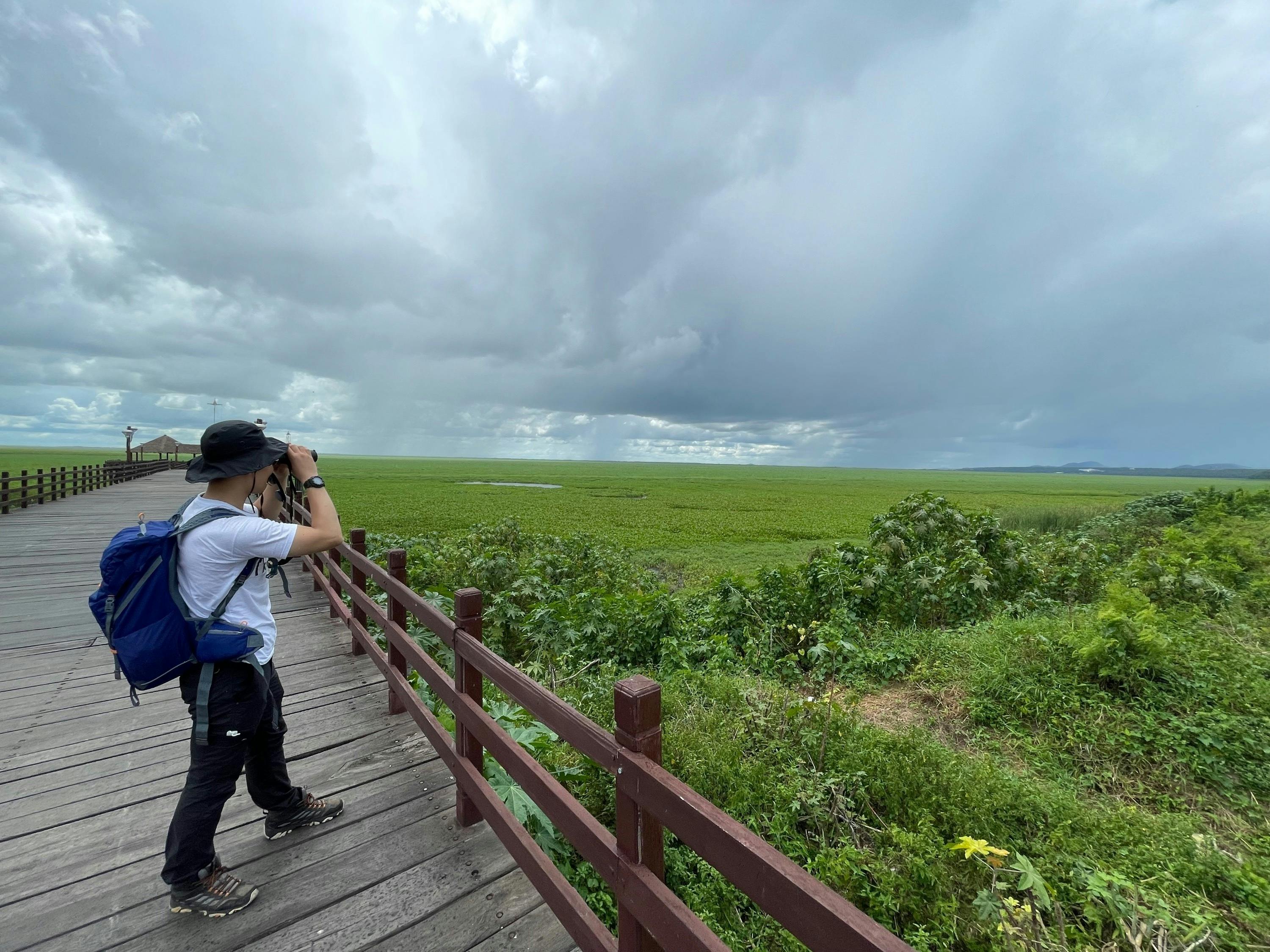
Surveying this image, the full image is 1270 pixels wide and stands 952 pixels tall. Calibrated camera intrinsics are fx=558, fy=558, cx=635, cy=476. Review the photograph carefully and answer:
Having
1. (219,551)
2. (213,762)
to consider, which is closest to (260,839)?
(213,762)

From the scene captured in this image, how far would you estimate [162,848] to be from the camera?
286 centimetres

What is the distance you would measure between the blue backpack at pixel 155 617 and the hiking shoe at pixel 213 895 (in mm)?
715

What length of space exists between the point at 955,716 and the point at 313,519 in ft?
19.4

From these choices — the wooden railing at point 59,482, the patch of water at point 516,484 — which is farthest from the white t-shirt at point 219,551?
the patch of water at point 516,484

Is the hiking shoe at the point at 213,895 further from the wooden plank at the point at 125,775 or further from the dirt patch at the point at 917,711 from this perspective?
the dirt patch at the point at 917,711

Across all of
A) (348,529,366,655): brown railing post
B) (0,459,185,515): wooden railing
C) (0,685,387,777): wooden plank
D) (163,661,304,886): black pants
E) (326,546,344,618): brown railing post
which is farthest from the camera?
(0,459,185,515): wooden railing

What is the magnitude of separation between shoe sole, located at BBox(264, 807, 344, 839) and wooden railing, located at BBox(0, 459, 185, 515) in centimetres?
1964

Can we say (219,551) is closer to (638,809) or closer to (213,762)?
(213,762)

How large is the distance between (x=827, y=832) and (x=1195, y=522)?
15.7 metres

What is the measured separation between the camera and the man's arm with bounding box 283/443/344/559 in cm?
227

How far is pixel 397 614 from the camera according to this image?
4.02 m

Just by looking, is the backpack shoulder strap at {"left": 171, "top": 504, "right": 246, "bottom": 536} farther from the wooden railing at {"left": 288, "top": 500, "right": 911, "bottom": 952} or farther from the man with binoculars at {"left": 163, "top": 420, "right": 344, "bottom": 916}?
the wooden railing at {"left": 288, "top": 500, "right": 911, "bottom": 952}

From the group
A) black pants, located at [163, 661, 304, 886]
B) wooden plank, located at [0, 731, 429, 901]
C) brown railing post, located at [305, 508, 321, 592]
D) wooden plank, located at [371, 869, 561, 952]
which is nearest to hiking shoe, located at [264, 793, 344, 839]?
wooden plank, located at [0, 731, 429, 901]

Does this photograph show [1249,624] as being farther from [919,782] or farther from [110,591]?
[110,591]
